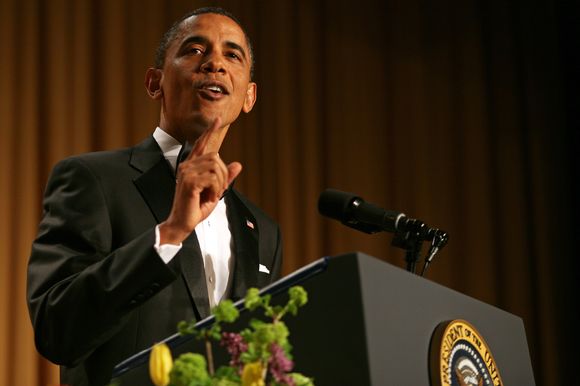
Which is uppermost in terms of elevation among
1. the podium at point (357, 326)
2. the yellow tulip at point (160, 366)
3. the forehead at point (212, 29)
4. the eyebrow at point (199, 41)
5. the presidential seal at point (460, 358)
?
the forehead at point (212, 29)

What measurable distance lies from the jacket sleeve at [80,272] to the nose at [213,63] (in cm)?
36

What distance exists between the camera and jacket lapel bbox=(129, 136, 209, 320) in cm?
177

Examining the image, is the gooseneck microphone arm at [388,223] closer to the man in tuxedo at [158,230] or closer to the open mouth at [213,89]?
the man in tuxedo at [158,230]

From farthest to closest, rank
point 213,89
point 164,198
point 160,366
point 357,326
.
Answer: point 213,89 → point 164,198 → point 357,326 → point 160,366

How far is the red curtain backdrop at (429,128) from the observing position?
3.83m

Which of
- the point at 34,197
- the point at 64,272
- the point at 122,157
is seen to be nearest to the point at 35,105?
the point at 34,197

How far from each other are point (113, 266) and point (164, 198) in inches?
18.1

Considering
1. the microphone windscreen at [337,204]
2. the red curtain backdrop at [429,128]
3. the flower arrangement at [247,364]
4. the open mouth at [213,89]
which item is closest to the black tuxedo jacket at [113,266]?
the open mouth at [213,89]

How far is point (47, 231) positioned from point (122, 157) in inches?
11.1

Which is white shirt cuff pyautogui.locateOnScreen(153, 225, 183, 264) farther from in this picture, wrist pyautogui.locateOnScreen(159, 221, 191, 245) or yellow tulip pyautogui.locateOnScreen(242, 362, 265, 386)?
yellow tulip pyautogui.locateOnScreen(242, 362, 265, 386)

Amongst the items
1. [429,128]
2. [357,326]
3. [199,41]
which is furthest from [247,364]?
[429,128]

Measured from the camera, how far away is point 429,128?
4059mm

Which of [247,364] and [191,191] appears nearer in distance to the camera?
[247,364]

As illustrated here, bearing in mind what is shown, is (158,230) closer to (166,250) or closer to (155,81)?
(166,250)
